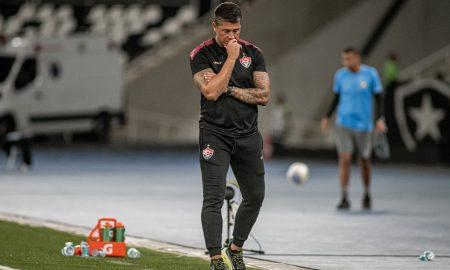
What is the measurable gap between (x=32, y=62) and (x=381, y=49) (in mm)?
9279

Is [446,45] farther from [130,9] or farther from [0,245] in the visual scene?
[0,245]

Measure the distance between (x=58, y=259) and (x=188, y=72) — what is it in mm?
27321

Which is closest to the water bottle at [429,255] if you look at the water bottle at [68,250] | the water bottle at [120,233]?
the water bottle at [120,233]

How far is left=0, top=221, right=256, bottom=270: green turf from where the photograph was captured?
10250mm

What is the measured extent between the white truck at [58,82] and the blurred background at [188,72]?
36 millimetres

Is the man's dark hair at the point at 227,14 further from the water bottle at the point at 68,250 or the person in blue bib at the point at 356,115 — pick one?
the person in blue bib at the point at 356,115

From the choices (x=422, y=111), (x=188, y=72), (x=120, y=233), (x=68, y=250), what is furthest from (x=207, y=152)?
(x=188, y=72)

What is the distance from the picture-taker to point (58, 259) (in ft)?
35.1

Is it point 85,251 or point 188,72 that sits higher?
point 188,72

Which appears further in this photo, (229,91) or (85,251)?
(85,251)

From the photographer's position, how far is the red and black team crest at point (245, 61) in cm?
930

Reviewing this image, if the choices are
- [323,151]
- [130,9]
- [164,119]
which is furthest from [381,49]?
[130,9]

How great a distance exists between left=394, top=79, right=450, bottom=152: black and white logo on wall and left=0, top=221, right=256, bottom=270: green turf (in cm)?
1599

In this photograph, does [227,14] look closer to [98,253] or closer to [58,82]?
[98,253]
